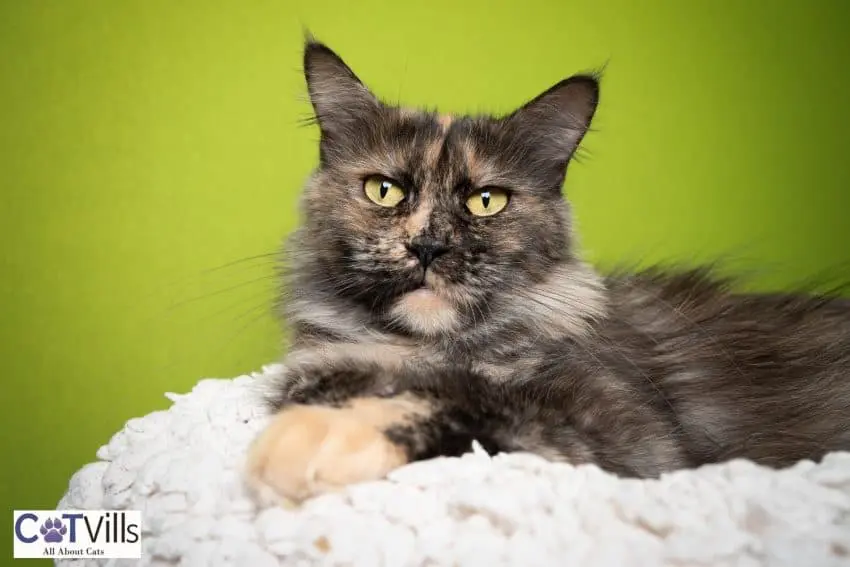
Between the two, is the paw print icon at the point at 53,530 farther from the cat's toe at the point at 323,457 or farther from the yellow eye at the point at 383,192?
the yellow eye at the point at 383,192

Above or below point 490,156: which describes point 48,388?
above

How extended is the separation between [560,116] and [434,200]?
428mm

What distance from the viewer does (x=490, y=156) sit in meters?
1.55

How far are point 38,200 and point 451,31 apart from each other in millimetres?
1460

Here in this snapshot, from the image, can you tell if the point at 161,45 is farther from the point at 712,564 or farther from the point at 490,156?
the point at 712,564

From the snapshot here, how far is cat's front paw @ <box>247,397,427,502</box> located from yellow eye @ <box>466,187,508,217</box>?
Result: 519mm

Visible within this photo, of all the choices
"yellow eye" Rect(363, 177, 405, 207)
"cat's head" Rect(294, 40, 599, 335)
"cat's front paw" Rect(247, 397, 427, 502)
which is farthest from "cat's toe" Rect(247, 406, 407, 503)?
"yellow eye" Rect(363, 177, 405, 207)

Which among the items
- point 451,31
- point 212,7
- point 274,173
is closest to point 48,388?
point 274,173

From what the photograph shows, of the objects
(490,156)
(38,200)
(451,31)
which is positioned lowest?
(490,156)

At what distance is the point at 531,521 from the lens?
1.09 metres

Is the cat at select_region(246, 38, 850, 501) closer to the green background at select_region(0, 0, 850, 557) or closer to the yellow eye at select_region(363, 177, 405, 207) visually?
the yellow eye at select_region(363, 177, 405, 207)

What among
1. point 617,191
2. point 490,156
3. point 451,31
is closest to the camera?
point 490,156

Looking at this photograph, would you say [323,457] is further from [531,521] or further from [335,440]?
[531,521]

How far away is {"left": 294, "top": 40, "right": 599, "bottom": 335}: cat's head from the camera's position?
54.5 inches
